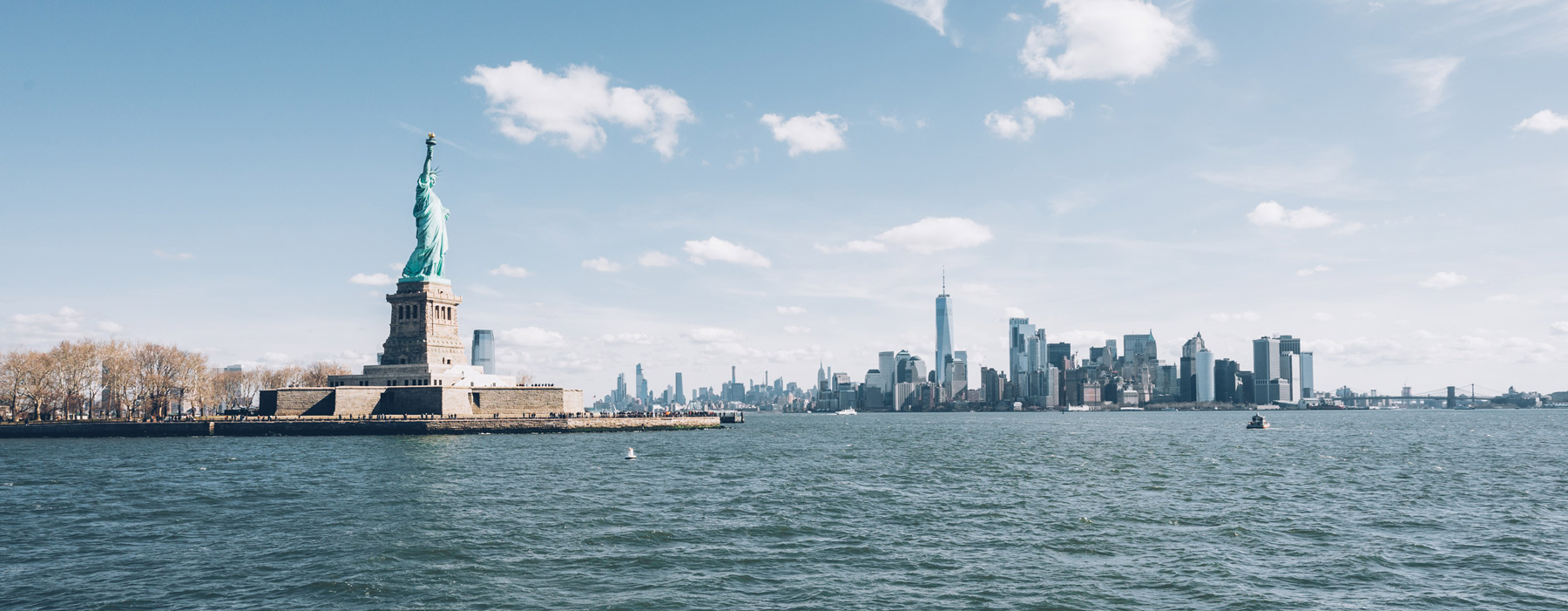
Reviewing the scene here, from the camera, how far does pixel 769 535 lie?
36.3 m

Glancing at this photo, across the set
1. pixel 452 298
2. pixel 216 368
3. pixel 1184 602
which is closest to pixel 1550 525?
pixel 1184 602

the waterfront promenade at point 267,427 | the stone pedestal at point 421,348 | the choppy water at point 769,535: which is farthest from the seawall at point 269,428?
the choppy water at point 769,535

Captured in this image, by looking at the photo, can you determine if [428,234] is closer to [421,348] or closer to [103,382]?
[421,348]

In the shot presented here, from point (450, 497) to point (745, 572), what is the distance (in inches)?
869

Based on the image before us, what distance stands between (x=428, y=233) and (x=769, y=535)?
3667 inches

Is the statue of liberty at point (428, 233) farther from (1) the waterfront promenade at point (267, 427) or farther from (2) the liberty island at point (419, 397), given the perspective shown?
(1) the waterfront promenade at point (267, 427)

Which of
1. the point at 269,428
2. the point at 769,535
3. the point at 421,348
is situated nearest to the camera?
the point at 769,535

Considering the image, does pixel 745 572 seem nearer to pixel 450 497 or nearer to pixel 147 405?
pixel 450 497

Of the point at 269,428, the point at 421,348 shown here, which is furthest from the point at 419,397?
the point at 269,428

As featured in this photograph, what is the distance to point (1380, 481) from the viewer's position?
188 feet

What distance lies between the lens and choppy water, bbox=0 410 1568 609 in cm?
2694

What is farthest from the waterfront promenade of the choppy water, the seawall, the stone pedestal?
the choppy water

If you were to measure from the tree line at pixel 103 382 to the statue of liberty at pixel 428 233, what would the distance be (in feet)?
96.9

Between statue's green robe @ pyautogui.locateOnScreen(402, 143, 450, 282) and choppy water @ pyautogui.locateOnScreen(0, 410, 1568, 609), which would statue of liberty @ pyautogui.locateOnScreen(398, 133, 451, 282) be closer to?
statue's green robe @ pyautogui.locateOnScreen(402, 143, 450, 282)
